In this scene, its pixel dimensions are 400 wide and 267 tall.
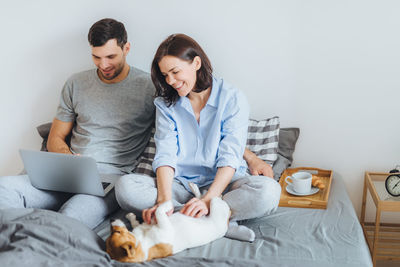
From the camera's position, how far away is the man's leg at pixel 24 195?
1.66m

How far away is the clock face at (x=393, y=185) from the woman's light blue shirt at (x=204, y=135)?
593mm

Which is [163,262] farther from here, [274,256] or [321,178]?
[321,178]

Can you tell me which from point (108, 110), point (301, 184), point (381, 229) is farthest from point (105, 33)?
point (381, 229)

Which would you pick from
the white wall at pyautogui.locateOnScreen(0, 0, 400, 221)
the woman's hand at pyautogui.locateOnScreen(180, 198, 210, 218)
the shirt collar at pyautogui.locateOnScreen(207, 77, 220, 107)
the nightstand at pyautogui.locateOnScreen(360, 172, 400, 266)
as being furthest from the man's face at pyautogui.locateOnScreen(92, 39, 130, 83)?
the nightstand at pyautogui.locateOnScreen(360, 172, 400, 266)

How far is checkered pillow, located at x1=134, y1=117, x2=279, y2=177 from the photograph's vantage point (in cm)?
196

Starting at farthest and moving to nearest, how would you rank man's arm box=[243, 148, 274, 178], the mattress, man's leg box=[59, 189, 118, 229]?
1. man's arm box=[243, 148, 274, 178]
2. man's leg box=[59, 189, 118, 229]
3. the mattress

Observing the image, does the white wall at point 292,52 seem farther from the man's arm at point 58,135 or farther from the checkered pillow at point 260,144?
the man's arm at point 58,135

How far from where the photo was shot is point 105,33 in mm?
1882

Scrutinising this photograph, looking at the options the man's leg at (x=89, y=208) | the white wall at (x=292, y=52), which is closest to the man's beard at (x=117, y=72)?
the white wall at (x=292, y=52)

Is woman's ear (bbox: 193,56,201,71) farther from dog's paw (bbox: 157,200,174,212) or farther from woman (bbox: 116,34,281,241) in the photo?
dog's paw (bbox: 157,200,174,212)

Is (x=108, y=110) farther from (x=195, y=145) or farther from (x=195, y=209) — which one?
(x=195, y=209)

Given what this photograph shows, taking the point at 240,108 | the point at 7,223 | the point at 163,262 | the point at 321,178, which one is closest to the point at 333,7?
the point at 240,108

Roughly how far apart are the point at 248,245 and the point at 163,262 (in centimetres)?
30

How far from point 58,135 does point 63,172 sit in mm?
A: 506
